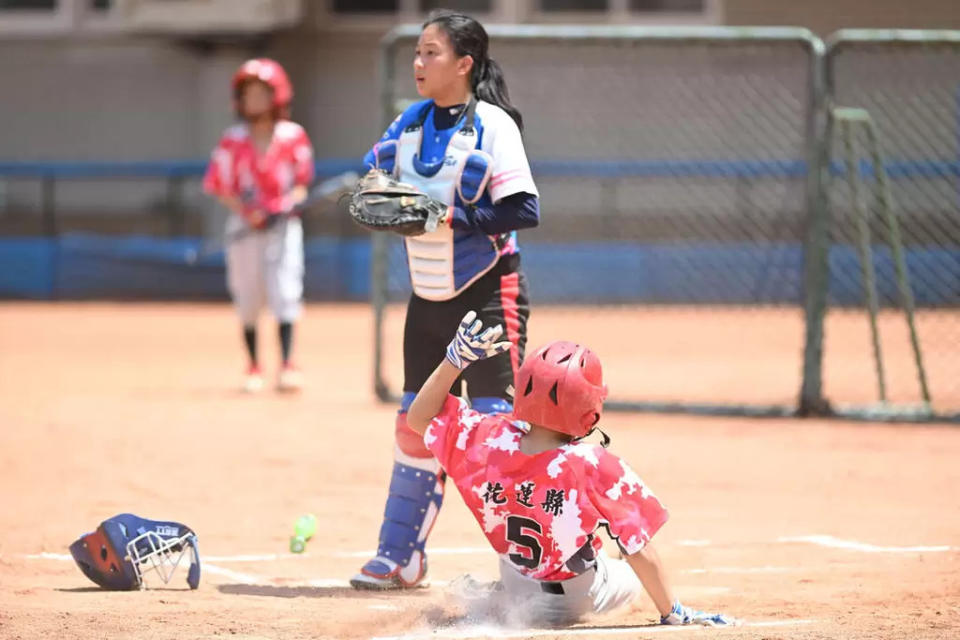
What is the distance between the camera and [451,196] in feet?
18.5

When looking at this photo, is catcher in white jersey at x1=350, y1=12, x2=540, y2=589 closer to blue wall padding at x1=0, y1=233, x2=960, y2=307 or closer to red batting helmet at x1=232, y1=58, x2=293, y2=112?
red batting helmet at x1=232, y1=58, x2=293, y2=112

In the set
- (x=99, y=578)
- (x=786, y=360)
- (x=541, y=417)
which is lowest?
(x=786, y=360)

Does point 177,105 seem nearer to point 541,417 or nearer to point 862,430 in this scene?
point 862,430

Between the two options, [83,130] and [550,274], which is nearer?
[550,274]

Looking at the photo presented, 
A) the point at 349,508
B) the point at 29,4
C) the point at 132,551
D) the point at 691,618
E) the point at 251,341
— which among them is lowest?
the point at 251,341

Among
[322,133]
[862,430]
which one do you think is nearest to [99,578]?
[862,430]

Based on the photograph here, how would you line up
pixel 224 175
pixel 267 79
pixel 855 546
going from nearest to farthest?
pixel 855 546
pixel 267 79
pixel 224 175

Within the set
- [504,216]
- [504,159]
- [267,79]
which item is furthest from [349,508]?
[267,79]

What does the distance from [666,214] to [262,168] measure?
24.9 ft

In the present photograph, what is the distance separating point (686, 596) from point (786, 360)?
8.02 meters

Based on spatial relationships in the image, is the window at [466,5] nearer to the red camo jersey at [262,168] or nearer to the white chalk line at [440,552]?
the red camo jersey at [262,168]

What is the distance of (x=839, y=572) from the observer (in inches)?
232

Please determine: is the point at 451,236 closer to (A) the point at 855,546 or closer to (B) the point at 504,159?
(B) the point at 504,159

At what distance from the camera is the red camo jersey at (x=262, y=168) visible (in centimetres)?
1147
